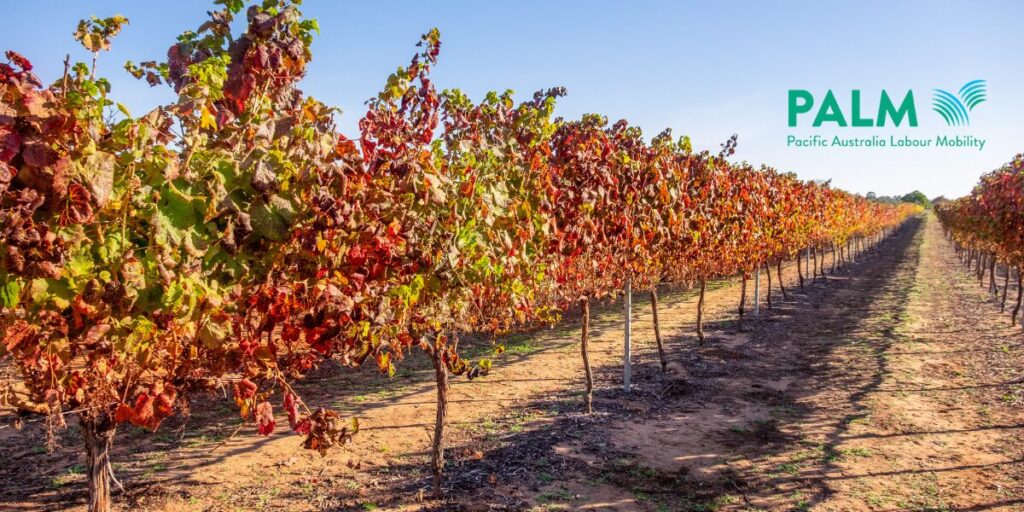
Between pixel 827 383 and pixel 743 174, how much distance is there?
18.0 ft

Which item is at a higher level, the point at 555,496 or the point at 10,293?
the point at 10,293

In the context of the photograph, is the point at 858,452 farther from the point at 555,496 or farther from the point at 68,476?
the point at 68,476

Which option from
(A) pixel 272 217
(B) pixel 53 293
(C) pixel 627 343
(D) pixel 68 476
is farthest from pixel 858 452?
(D) pixel 68 476

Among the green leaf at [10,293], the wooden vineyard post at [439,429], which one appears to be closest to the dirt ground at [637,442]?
the wooden vineyard post at [439,429]

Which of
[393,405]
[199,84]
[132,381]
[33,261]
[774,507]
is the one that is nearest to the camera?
[33,261]

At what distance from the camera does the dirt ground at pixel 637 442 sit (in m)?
6.21

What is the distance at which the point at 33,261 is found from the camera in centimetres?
237

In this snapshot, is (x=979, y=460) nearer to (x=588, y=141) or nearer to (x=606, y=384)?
(x=606, y=384)

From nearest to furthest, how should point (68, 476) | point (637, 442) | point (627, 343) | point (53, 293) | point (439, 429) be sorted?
point (53, 293), point (439, 429), point (68, 476), point (637, 442), point (627, 343)

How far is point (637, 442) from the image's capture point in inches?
306

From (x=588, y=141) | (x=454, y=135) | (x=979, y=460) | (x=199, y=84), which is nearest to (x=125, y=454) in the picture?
(x=454, y=135)

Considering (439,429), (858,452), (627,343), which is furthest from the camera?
(627,343)

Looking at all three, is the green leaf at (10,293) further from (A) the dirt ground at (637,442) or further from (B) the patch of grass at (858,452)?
(B) the patch of grass at (858,452)

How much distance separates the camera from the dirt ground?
6215mm
